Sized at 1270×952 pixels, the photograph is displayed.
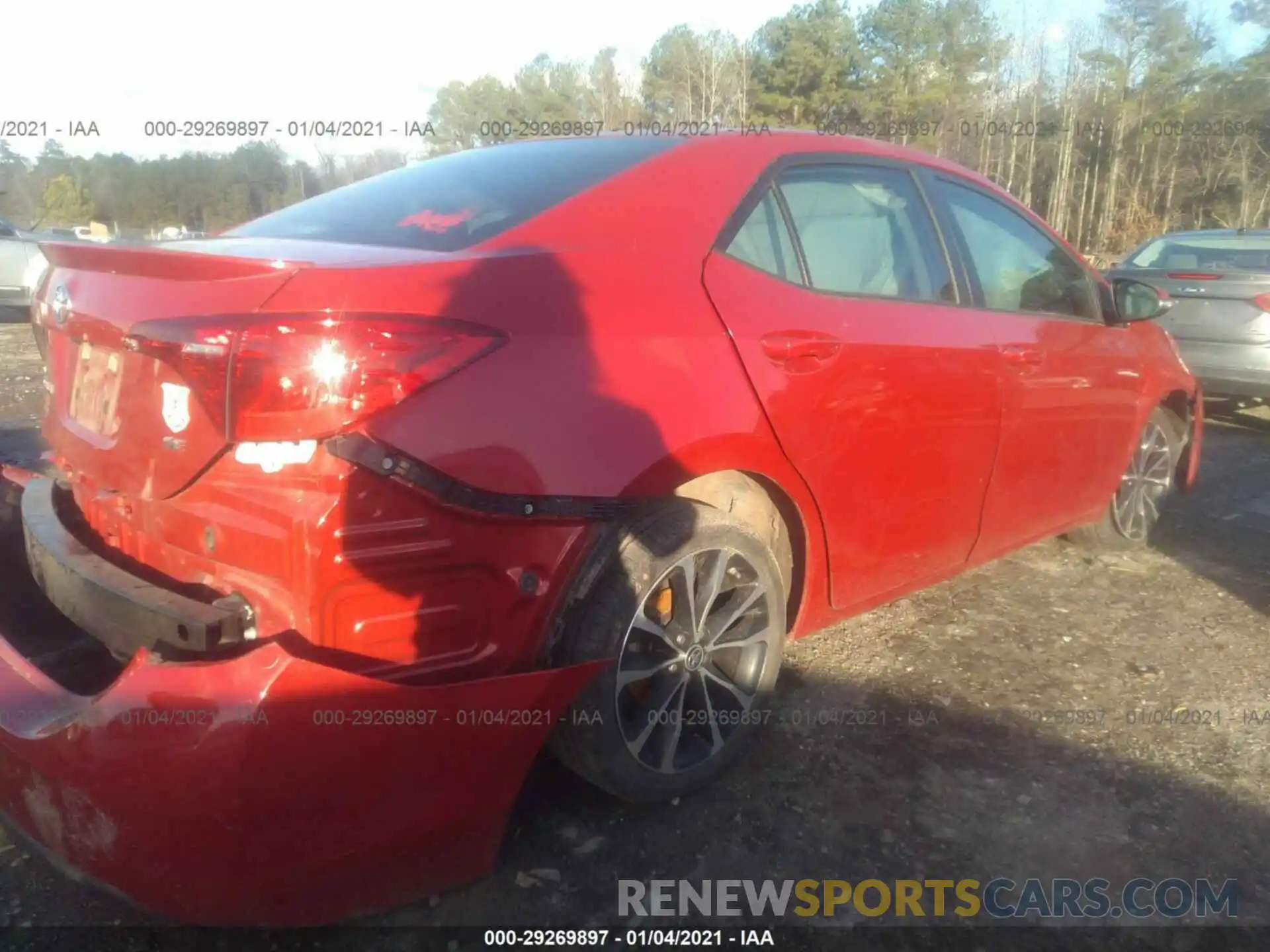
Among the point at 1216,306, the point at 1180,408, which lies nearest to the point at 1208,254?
the point at 1216,306

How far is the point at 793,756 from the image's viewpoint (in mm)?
2721

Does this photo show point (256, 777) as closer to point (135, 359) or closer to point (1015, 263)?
point (135, 359)

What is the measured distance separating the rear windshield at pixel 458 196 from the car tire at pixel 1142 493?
2945mm

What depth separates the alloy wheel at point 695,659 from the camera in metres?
2.33

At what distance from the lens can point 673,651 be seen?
2.39 metres

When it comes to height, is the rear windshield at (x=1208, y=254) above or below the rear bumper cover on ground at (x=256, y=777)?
above

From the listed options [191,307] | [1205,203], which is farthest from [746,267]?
[1205,203]

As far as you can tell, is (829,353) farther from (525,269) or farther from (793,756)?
(793,756)

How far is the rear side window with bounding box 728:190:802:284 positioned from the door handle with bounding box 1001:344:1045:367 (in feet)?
3.34

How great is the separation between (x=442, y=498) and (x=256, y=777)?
594 millimetres

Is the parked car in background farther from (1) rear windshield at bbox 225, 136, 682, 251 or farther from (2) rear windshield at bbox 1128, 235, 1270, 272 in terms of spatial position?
(2) rear windshield at bbox 1128, 235, 1270, 272

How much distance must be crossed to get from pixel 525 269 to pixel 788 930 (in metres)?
1.56

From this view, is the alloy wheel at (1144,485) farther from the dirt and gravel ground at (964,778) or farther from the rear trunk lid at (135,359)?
the rear trunk lid at (135,359)

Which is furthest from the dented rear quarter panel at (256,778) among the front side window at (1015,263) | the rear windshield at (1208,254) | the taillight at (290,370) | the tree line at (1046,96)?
the tree line at (1046,96)
